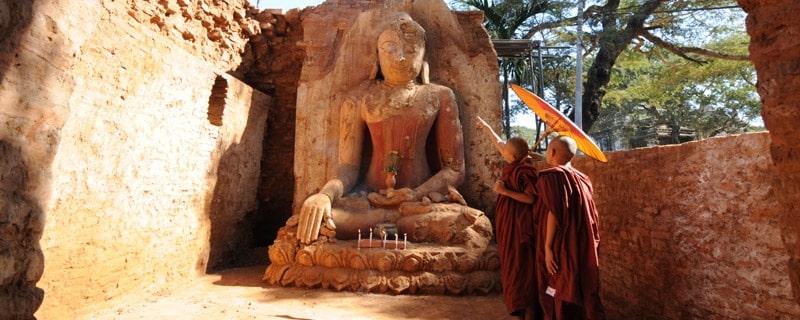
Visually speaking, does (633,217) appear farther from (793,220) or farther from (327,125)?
(327,125)

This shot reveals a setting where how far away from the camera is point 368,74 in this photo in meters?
6.18

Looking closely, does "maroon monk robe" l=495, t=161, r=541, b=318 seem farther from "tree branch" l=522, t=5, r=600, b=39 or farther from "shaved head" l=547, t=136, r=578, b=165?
"tree branch" l=522, t=5, r=600, b=39

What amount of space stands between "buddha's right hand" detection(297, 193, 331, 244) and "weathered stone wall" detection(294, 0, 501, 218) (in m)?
1.16

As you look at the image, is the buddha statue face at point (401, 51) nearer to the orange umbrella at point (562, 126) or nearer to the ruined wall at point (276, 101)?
the ruined wall at point (276, 101)

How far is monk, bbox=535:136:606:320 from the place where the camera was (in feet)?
8.49

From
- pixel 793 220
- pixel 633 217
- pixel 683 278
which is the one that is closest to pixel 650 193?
pixel 633 217

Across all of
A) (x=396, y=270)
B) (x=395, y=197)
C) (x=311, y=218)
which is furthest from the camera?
(x=395, y=197)

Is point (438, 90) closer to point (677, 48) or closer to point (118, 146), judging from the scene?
point (118, 146)

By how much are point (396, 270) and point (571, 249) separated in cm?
205

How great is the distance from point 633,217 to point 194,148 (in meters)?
4.38

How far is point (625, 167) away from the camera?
3.37m

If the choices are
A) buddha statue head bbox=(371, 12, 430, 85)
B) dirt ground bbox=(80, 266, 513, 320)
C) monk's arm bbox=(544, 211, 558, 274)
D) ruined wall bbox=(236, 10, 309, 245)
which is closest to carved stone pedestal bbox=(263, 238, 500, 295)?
dirt ground bbox=(80, 266, 513, 320)

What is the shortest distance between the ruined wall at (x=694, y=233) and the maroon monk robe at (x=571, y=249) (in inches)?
23.4

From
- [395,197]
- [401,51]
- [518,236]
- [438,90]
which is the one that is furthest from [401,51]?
[518,236]
